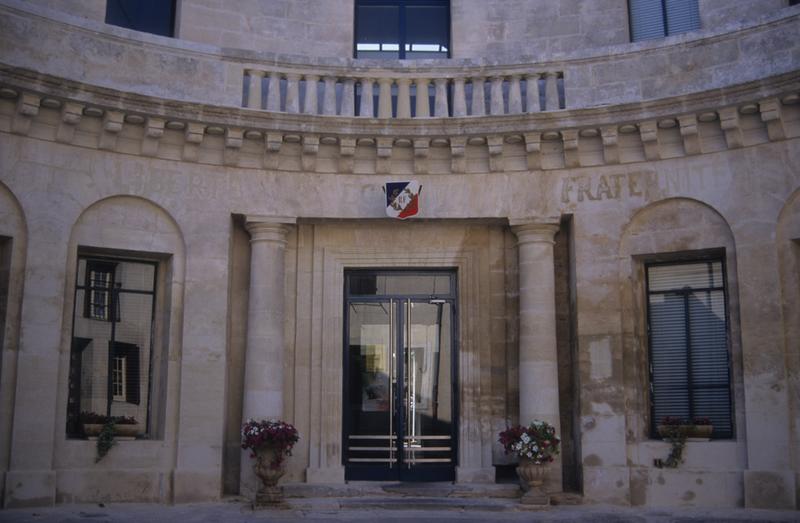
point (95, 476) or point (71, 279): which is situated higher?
point (71, 279)

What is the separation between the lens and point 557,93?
14.6 m

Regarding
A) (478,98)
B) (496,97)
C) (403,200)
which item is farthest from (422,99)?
(403,200)

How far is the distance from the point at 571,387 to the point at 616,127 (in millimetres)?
3998

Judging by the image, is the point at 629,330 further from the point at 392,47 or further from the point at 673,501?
the point at 392,47

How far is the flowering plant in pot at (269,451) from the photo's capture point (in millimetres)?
13312

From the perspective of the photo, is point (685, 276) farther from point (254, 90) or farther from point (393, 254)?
point (254, 90)

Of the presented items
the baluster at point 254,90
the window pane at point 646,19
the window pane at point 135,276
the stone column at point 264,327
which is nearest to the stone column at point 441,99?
the baluster at point 254,90

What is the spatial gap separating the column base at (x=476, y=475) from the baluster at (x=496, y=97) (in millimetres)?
5499

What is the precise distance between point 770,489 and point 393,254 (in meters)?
6.49

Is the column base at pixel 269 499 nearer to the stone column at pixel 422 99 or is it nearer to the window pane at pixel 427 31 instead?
the stone column at pixel 422 99

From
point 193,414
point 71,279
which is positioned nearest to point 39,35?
point 71,279

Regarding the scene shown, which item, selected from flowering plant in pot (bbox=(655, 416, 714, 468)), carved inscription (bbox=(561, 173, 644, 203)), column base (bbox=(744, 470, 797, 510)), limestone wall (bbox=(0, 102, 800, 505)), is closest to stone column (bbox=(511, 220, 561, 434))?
limestone wall (bbox=(0, 102, 800, 505))

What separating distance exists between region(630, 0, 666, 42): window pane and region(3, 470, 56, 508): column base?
11.5 m

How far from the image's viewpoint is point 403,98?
1477 centimetres
